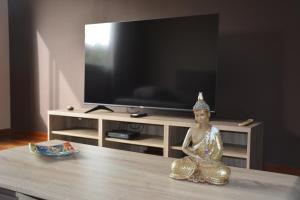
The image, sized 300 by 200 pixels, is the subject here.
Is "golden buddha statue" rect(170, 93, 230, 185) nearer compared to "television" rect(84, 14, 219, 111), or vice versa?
"golden buddha statue" rect(170, 93, 230, 185)

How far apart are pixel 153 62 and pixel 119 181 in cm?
179

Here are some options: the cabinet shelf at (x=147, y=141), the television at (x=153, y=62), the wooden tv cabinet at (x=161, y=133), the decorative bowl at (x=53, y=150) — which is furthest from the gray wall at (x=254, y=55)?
the decorative bowl at (x=53, y=150)

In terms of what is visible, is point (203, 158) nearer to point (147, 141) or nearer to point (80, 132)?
point (147, 141)

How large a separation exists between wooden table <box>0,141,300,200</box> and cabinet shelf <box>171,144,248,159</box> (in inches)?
36.4

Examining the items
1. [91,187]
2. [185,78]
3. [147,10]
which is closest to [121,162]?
[91,187]

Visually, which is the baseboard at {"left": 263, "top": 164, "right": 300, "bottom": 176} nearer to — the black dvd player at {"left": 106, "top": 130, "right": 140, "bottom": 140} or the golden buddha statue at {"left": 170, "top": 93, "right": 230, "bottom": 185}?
the black dvd player at {"left": 106, "top": 130, "right": 140, "bottom": 140}

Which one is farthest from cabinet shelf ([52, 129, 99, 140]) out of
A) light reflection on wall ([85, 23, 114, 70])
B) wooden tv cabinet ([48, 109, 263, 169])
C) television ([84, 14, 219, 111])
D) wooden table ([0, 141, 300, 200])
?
wooden table ([0, 141, 300, 200])

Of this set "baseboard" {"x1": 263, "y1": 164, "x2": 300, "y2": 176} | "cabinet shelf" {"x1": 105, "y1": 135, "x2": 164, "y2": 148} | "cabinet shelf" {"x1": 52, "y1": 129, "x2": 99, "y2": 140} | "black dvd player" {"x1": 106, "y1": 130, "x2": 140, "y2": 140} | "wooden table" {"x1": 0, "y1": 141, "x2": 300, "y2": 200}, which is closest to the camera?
"wooden table" {"x1": 0, "y1": 141, "x2": 300, "y2": 200}

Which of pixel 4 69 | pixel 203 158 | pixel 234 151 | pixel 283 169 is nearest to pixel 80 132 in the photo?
pixel 234 151

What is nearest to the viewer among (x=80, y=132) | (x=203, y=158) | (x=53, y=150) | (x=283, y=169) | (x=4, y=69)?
(x=203, y=158)

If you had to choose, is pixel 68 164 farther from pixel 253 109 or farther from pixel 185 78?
pixel 253 109

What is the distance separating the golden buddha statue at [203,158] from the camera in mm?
1246

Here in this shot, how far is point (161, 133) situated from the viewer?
10.5 ft

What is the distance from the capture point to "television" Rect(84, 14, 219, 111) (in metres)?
2.71
